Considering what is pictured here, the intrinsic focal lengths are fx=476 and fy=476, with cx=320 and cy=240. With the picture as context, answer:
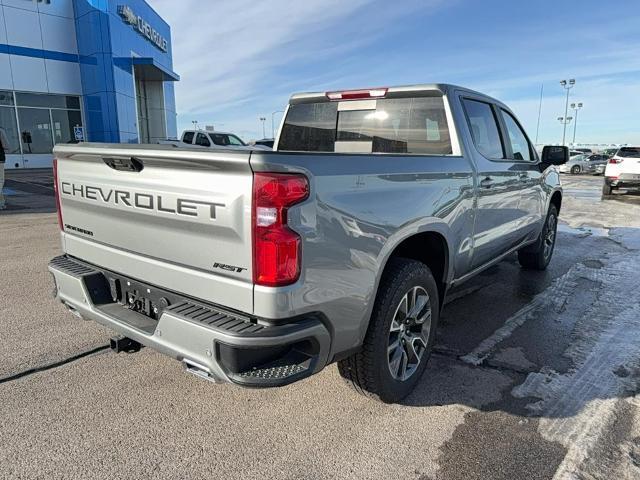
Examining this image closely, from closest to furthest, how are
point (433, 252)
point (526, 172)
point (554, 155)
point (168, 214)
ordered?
point (168, 214), point (433, 252), point (526, 172), point (554, 155)

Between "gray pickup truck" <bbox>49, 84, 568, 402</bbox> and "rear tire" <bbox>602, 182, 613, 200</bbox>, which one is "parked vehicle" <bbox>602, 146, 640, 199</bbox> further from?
"gray pickup truck" <bbox>49, 84, 568, 402</bbox>

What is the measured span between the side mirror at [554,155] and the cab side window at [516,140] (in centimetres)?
21

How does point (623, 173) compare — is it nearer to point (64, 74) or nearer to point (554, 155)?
point (554, 155)

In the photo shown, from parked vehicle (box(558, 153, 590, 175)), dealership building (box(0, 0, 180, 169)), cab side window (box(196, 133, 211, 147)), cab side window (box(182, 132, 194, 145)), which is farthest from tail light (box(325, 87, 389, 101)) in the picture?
parked vehicle (box(558, 153, 590, 175))

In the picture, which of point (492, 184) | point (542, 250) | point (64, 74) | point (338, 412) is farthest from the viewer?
point (64, 74)

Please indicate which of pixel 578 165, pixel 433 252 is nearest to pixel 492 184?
pixel 433 252

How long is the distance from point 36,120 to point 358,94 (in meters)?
25.6

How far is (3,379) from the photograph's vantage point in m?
3.22

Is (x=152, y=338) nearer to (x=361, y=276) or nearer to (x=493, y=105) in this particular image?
(x=361, y=276)

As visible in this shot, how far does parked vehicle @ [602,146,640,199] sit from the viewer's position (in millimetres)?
15562

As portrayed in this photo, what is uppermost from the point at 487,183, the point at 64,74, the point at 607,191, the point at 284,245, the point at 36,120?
the point at 64,74

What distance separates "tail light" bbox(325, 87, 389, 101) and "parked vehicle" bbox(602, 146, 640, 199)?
49.2 feet

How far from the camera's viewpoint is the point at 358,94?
4.05m

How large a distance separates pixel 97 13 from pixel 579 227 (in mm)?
24538
